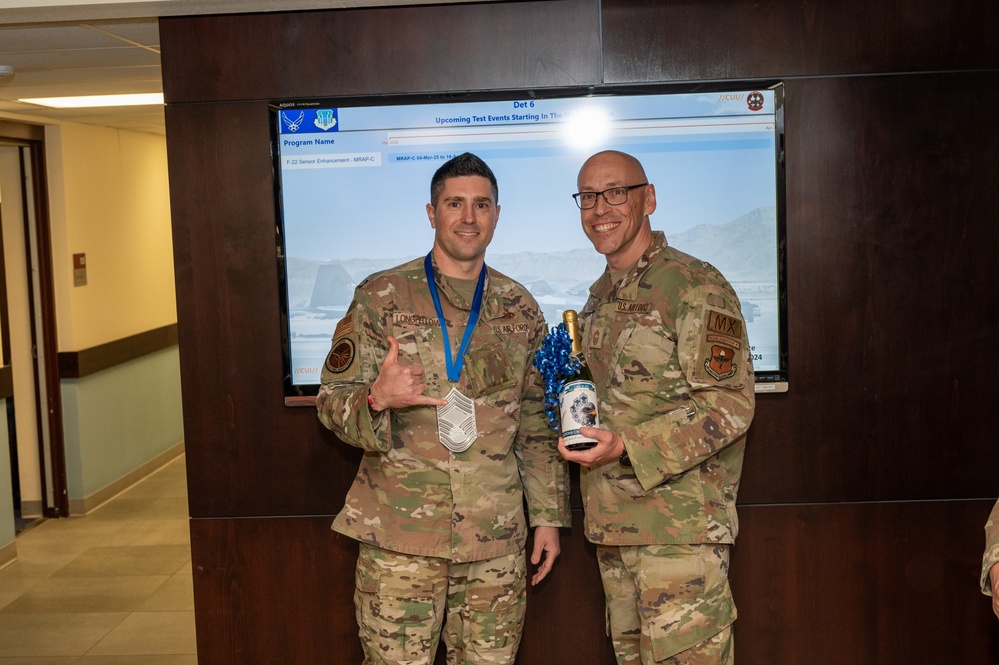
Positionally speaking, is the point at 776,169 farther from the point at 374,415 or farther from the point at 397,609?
the point at 397,609

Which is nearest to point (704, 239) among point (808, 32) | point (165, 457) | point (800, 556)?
point (808, 32)

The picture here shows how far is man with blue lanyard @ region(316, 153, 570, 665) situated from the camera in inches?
108

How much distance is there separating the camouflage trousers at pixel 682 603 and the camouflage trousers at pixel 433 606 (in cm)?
39

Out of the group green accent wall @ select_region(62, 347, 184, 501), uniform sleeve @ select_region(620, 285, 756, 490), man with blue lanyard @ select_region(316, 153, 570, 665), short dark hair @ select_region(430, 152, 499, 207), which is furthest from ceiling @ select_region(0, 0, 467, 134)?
green accent wall @ select_region(62, 347, 184, 501)

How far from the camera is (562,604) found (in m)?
3.38

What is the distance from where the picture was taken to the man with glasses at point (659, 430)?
2.62m

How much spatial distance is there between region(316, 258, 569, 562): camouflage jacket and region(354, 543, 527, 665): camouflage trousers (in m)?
0.06

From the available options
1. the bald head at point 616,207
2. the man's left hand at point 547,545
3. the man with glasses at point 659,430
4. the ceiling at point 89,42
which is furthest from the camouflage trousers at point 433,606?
the ceiling at point 89,42

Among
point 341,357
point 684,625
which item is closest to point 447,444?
point 341,357

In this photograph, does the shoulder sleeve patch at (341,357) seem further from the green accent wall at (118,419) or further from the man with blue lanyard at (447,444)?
the green accent wall at (118,419)

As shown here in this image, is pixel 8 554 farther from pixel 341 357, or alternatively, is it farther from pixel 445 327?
pixel 445 327

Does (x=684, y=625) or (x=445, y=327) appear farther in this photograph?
(x=445, y=327)

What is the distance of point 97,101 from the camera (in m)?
5.44

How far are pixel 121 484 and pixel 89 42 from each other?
4.29 metres
